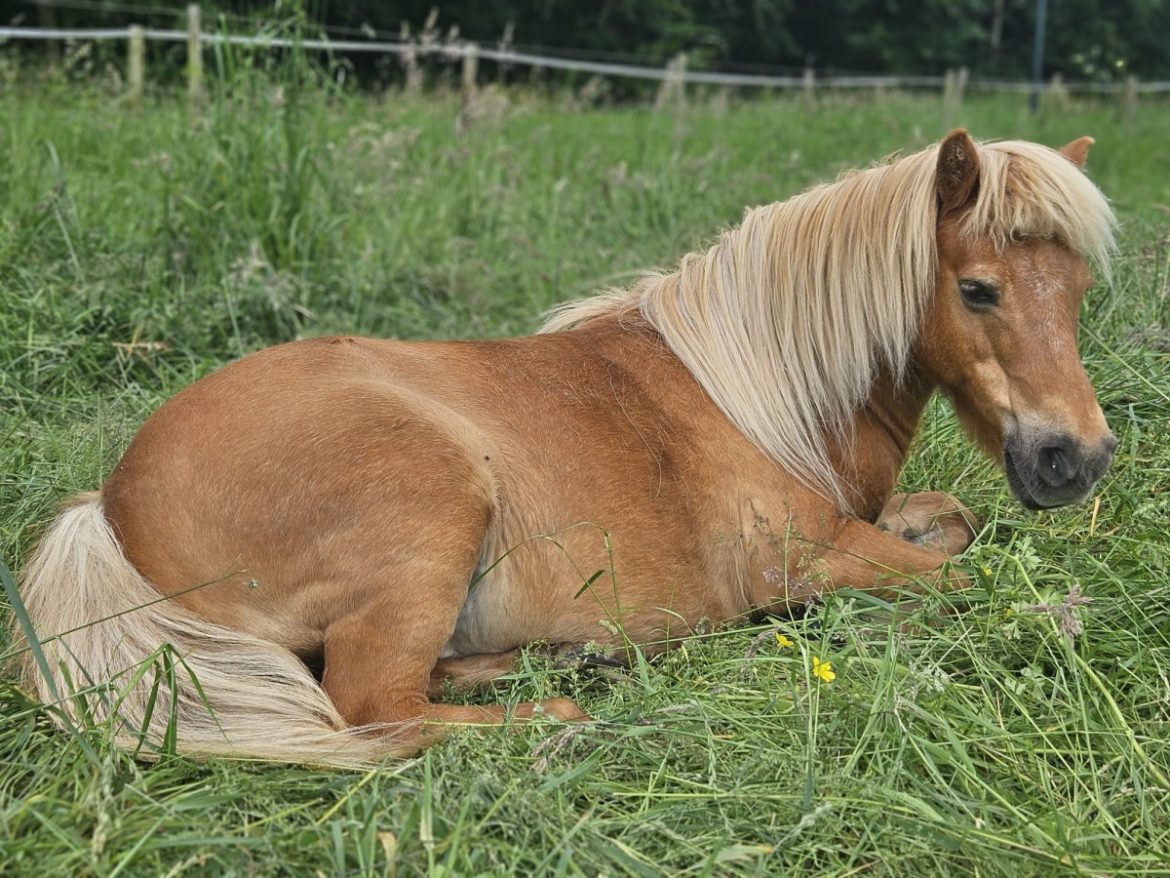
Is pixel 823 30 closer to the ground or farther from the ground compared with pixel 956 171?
farther from the ground

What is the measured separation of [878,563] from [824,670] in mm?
693

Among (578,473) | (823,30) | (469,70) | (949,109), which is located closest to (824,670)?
(578,473)

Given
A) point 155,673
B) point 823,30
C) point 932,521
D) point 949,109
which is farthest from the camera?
point 823,30

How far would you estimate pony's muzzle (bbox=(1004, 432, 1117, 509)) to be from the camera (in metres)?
2.69

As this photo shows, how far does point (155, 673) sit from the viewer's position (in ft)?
7.77

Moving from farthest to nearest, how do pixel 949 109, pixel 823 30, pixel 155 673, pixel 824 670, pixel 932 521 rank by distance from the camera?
pixel 823 30 → pixel 949 109 → pixel 932 521 → pixel 824 670 → pixel 155 673

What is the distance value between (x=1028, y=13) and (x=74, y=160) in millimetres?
37202

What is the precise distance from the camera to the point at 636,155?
8.86m

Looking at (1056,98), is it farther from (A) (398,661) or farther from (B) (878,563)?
(A) (398,661)

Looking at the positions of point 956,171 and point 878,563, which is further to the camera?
point 878,563

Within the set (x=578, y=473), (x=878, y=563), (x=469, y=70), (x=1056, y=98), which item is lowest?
(x=878, y=563)

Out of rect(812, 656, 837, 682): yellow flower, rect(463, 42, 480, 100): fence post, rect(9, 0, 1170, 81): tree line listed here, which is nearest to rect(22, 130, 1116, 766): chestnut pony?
rect(812, 656, 837, 682): yellow flower

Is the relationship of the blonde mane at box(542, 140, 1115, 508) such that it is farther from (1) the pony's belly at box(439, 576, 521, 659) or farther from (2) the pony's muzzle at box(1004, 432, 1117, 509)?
(1) the pony's belly at box(439, 576, 521, 659)

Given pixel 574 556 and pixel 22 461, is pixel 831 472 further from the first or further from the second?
pixel 22 461
